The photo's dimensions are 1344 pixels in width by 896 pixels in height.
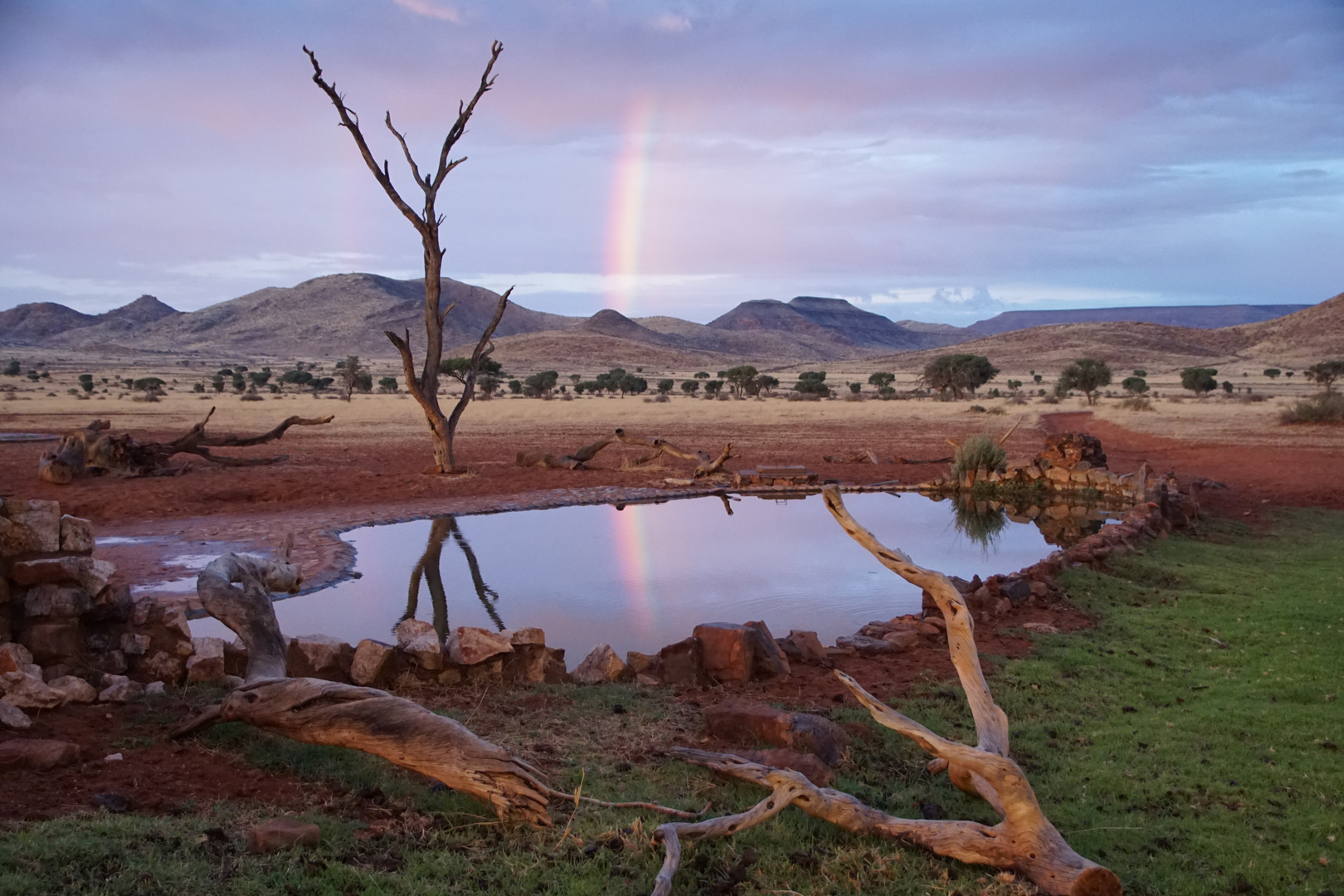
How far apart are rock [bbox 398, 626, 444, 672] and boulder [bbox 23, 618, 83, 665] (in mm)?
2056

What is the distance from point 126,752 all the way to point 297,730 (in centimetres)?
89

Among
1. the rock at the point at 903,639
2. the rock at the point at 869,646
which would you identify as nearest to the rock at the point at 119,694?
the rock at the point at 869,646

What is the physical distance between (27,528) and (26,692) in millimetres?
1422

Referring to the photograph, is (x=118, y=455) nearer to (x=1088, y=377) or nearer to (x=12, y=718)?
(x=12, y=718)

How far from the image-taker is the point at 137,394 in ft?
146

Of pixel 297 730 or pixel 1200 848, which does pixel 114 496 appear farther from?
pixel 1200 848

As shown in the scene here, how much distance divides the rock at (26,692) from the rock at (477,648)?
2351mm

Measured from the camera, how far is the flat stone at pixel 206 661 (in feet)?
20.6

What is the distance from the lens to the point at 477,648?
262 inches

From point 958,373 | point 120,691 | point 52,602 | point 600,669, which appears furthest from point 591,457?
point 958,373

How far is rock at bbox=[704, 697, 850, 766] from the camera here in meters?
5.18

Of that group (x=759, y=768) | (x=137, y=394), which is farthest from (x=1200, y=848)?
(x=137, y=394)

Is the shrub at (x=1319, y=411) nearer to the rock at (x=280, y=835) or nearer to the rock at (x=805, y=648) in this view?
the rock at (x=805, y=648)

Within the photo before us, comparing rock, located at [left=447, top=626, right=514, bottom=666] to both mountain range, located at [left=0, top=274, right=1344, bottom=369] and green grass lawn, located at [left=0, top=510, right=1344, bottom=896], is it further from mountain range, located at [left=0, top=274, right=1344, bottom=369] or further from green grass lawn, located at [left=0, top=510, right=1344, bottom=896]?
mountain range, located at [left=0, top=274, right=1344, bottom=369]
